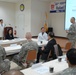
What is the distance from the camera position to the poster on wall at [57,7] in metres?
9.61

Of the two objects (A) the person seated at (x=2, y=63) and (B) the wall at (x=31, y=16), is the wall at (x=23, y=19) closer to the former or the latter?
(B) the wall at (x=31, y=16)

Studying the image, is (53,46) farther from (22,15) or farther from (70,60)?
(22,15)

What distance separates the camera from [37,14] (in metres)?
10.1

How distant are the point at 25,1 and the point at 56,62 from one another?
780cm

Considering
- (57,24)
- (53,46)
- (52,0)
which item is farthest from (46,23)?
(53,46)

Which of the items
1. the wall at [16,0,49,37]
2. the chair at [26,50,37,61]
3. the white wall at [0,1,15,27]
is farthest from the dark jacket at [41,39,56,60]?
the white wall at [0,1,15,27]

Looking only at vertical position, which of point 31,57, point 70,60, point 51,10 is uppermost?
point 51,10

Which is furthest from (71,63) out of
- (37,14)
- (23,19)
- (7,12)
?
(7,12)

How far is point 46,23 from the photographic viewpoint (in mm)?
10516

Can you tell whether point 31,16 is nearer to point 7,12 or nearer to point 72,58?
point 7,12

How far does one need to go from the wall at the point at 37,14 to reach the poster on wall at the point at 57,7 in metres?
0.38

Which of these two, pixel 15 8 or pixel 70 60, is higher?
pixel 15 8

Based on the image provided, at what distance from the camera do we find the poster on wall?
9.61m

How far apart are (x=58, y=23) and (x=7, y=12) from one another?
3664 mm
